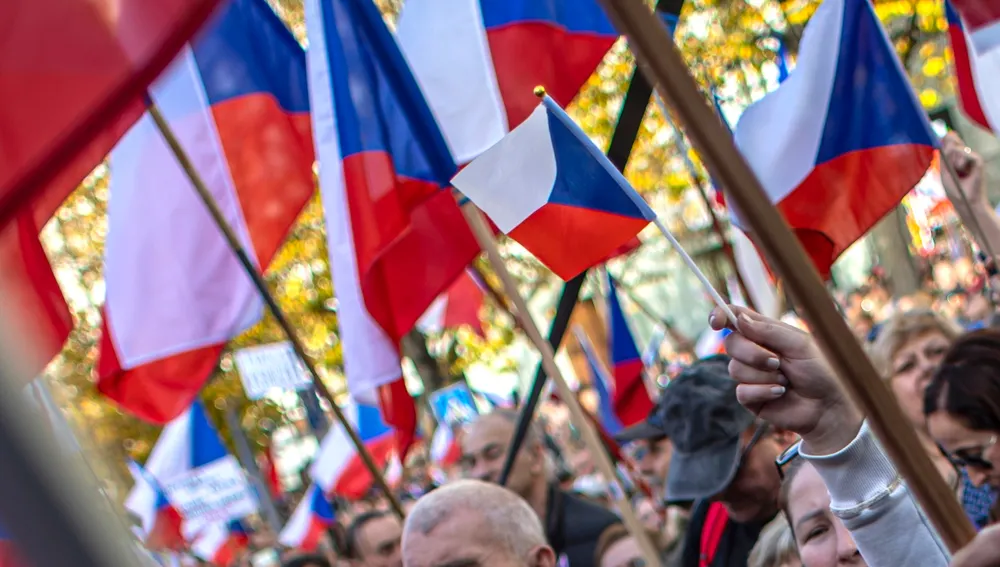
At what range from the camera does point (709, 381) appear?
372cm

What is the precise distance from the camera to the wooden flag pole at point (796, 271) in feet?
4.32

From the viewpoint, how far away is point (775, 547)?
2.85 metres

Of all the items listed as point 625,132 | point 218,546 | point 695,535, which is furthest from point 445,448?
point 625,132

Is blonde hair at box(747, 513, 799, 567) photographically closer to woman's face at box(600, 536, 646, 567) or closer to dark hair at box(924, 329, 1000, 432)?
dark hair at box(924, 329, 1000, 432)

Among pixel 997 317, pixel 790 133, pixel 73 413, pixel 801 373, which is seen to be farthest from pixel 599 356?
pixel 73 413

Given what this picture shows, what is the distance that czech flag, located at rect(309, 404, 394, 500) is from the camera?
920 cm

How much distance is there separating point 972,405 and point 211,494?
6.79m

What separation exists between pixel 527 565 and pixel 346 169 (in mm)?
1676

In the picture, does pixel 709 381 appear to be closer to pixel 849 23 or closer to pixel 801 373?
pixel 849 23

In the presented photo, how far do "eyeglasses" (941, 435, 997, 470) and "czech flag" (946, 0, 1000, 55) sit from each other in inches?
55.3

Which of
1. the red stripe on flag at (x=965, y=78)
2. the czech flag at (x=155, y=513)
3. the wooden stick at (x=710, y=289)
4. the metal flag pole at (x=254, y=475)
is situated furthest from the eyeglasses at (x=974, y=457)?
the metal flag pole at (x=254, y=475)

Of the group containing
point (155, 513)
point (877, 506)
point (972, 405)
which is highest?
point (877, 506)

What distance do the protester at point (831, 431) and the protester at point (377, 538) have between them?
364 cm

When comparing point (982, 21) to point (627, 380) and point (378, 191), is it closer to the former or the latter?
point (378, 191)
